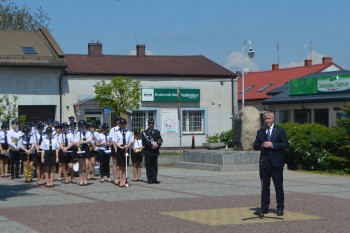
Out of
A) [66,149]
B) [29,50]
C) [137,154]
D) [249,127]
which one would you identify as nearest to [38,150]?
[66,149]

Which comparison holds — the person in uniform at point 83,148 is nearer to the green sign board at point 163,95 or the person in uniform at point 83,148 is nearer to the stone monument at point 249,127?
the stone monument at point 249,127

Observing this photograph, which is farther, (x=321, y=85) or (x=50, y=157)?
(x=321, y=85)

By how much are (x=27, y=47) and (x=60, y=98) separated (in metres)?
4.02

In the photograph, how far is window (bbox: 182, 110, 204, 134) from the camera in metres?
54.2

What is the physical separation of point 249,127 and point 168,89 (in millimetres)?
25165

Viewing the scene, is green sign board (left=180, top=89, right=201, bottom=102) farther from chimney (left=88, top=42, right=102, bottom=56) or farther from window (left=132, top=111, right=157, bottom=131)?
chimney (left=88, top=42, right=102, bottom=56)

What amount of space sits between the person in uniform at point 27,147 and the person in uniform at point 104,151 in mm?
2045

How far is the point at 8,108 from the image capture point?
42.6m

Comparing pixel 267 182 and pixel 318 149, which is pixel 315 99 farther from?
pixel 267 182

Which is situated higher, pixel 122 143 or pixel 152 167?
pixel 122 143

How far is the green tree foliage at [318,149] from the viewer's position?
27.0m

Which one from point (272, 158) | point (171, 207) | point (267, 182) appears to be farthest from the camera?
point (171, 207)

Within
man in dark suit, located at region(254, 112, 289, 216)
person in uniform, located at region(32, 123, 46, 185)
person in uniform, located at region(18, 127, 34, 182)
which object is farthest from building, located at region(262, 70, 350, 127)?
man in dark suit, located at region(254, 112, 289, 216)

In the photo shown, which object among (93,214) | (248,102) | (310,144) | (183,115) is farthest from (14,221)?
(248,102)
